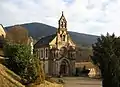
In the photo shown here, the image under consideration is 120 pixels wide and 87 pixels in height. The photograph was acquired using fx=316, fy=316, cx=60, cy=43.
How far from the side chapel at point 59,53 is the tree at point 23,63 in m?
62.9

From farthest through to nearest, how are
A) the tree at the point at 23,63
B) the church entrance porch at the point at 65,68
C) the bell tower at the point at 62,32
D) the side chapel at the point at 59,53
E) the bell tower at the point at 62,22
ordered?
the bell tower at the point at 62,22 < the bell tower at the point at 62,32 < the side chapel at the point at 59,53 < the church entrance porch at the point at 65,68 < the tree at the point at 23,63

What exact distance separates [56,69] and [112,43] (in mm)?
64403

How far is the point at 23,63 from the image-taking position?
96.1 feet

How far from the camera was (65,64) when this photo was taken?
9606cm

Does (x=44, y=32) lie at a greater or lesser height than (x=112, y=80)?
greater

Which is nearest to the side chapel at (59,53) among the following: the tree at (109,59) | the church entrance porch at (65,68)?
the church entrance porch at (65,68)

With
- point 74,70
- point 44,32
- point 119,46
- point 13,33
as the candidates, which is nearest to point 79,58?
point 74,70

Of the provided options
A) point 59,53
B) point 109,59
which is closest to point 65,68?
point 59,53

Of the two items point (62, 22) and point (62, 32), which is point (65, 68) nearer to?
point (62, 32)

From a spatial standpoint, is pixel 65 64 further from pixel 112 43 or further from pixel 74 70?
pixel 112 43

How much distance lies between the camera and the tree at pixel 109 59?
28.3 meters

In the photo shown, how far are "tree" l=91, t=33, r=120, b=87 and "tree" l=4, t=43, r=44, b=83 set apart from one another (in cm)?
582

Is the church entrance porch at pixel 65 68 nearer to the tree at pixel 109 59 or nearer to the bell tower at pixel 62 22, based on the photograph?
the bell tower at pixel 62 22

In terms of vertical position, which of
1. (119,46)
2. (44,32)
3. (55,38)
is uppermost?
(44,32)
